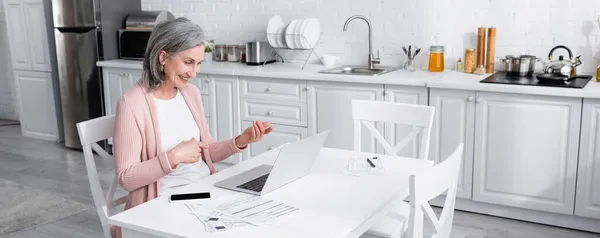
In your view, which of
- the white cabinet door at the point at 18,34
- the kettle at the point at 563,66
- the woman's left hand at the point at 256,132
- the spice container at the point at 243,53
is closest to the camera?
the woman's left hand at the point at 256,132

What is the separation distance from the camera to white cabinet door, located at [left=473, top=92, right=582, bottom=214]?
3279 mm

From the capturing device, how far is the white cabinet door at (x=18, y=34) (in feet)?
18.5

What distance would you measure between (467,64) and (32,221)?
2.84 meters

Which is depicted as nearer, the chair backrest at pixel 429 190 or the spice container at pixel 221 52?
the chair backrest at pixel 429 190

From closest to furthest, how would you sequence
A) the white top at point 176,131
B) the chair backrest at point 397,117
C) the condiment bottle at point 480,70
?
the white top at point 176,131
the chair backrest at point 397,117
the condiment bottle at point 480,70

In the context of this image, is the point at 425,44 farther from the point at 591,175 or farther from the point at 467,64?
the point at 591,175

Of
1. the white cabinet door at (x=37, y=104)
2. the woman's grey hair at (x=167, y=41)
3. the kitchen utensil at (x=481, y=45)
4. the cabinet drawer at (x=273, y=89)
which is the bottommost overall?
the white cabinet door at (x=37, y=104)

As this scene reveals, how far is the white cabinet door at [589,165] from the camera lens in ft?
10.5

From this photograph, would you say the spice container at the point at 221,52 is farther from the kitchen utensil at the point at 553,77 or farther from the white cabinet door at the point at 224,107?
the kitchen utensil at the point at 553,77

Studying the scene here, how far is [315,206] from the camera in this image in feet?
6.13

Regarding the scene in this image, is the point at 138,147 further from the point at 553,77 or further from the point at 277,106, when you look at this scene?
the point at 553,77

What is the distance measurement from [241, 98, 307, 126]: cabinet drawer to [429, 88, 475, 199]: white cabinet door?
35.6 inches

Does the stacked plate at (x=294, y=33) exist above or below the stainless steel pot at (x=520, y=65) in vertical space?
above

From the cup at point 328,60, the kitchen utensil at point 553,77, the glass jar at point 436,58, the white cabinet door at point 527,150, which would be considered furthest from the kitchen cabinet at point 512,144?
the cup at point 328,60
